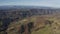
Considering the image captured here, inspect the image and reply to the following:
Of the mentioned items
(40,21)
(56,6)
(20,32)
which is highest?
(56,6)

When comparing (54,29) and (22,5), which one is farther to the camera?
(22,5)

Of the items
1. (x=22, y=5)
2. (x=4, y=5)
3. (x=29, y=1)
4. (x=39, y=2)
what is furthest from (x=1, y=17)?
(x=39, y=2)

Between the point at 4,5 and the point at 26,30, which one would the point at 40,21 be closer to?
the point at 26,30

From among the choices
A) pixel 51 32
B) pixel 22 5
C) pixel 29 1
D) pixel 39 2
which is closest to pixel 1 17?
pixel 22 5

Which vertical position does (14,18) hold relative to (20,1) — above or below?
below

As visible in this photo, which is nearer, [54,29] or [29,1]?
[54,29]

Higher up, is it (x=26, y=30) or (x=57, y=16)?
(x=57, y=16)

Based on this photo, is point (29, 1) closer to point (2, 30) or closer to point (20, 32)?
point (20, 32)

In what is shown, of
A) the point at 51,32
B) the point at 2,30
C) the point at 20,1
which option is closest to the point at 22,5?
the point at 20,1
